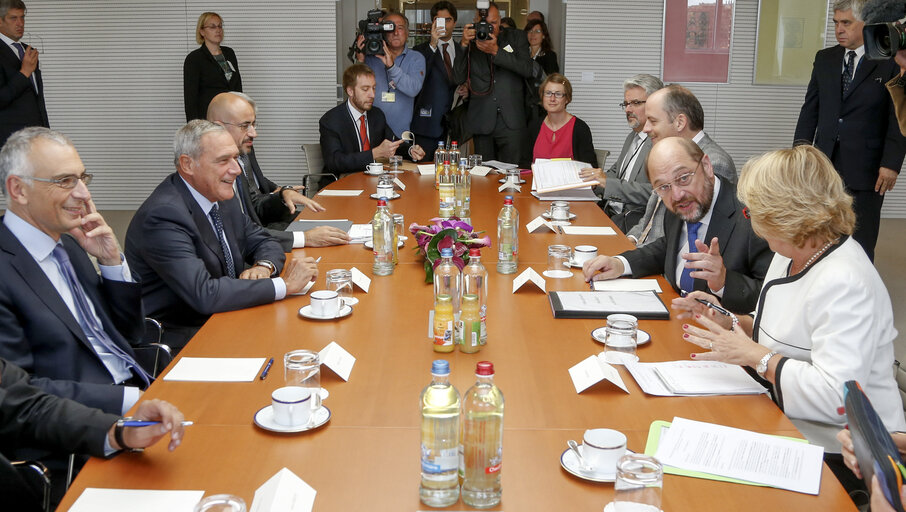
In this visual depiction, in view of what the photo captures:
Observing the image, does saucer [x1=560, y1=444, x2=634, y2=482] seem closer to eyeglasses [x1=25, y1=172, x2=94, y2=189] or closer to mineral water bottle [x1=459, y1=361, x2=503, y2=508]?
mineral water bottle [x1=459, y1=361, x2=503, y2=508]

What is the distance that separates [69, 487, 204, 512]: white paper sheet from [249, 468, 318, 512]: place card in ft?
0.40

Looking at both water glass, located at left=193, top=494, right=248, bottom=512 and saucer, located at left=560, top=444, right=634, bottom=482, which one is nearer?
water glass, located at left=193, top=494, right=248, bottom=512

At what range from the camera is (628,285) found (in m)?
2.98

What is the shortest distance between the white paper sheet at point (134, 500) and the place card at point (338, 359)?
1.95 feet

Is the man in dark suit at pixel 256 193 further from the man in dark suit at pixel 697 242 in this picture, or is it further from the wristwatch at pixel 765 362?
the wristwatch at pixel 765 362

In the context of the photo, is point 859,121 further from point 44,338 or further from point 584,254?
point 44,338

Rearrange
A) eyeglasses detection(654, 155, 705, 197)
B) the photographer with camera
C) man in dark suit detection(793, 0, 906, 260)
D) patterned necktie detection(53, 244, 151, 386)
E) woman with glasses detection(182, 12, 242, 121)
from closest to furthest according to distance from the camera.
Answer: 1. patterned necktie detection(53, 244, 151, 386)
2. eyeglasses detection(654, 155, 705, 197)
3. man in dark suit detection(793, 0, 906, 260)
4. the photographer with camera
5. woman with glasses detection(182, 12, 242, 121)

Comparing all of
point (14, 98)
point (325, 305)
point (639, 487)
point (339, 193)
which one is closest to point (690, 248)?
point (325, 305)

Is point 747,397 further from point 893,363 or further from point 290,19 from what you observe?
point 290,19

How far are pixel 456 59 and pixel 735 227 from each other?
14.2 feet

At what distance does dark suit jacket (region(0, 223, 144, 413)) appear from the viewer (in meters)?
2.12

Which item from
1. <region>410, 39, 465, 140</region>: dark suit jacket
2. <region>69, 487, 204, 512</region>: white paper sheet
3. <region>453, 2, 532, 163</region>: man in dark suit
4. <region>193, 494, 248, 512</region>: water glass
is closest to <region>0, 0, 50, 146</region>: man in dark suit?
<region>410, 39, 465, 140</region>: dark suit jacket

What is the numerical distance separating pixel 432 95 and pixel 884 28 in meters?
4.33

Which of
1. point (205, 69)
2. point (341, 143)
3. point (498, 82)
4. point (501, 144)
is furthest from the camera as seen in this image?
point (205, 69)
